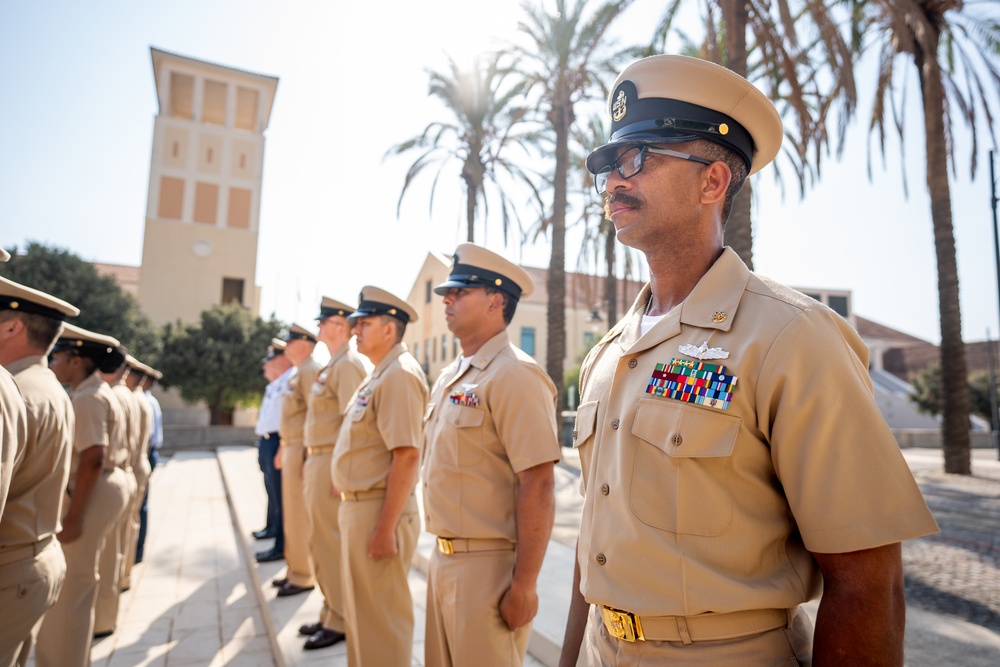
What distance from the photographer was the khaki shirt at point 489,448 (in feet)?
9.00

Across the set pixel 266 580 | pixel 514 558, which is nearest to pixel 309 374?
pixel 266 580

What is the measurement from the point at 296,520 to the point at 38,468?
135 inches

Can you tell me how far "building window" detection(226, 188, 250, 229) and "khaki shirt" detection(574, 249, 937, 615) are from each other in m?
38.6

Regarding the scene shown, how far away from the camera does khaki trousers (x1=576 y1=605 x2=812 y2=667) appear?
4.19ft

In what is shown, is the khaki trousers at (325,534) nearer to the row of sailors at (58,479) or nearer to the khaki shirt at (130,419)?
the row of sailors at (58,479)

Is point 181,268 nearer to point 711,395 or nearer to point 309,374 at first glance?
point 309,374

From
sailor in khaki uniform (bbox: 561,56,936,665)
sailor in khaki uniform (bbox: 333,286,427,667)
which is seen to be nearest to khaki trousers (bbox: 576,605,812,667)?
sailor in khaki uniform (bbox: 561,56,936,665)

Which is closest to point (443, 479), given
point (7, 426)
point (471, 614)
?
point (471, 614)

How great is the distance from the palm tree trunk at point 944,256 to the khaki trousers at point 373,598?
42.8 feet

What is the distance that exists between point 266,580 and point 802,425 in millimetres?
6142

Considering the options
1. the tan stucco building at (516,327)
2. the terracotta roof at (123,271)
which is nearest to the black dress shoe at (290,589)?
the tan stucco building at (516,327)

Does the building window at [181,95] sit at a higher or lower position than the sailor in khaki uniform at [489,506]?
higher

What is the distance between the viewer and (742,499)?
131 cm

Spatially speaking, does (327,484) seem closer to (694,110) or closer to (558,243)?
(694,110)
